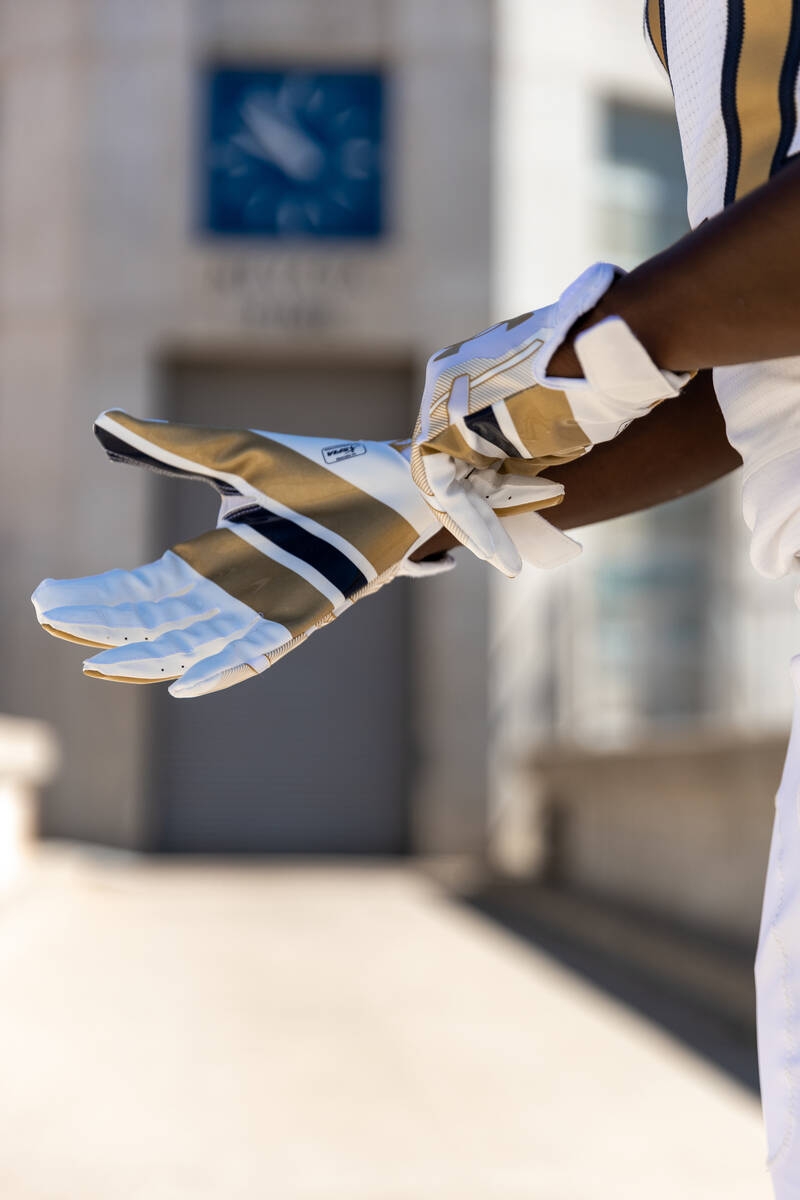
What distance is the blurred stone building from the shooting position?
835 cm

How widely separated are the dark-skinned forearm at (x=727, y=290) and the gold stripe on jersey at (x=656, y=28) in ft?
0.88

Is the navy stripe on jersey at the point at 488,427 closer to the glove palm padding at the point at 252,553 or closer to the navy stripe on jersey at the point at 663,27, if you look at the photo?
the glove palm padding at the point at 252,553

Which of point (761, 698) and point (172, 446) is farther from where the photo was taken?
point (761, 698)

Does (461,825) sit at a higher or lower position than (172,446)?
lower

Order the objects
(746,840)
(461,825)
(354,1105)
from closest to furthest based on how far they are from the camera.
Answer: (354,1105)
(746,840)
(461,825)

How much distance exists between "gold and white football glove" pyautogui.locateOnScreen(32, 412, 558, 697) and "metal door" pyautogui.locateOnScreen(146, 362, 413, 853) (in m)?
7.53

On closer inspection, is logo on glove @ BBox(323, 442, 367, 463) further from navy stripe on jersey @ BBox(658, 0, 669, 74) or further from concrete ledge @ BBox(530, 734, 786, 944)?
concrete ledge @ BBox(530, 734, 786, 944)

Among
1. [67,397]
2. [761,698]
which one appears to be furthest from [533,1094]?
[67,397]

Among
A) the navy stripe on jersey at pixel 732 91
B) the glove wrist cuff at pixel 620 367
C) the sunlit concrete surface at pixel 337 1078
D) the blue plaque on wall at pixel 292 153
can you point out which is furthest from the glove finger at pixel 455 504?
the blue plaque on wall at pixel 292 153

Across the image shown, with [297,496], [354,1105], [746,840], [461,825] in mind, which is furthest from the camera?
[461,825]

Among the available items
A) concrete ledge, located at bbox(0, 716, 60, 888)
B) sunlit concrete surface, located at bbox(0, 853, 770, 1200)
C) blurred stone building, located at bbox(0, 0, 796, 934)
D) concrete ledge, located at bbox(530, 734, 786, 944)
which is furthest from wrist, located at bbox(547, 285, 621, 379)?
blurred stone building, located at bbox(0, 0, 796, 934)

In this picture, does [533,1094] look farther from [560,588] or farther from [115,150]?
[115,150]

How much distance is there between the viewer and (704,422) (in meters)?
0.88

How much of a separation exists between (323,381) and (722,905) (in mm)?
5365
